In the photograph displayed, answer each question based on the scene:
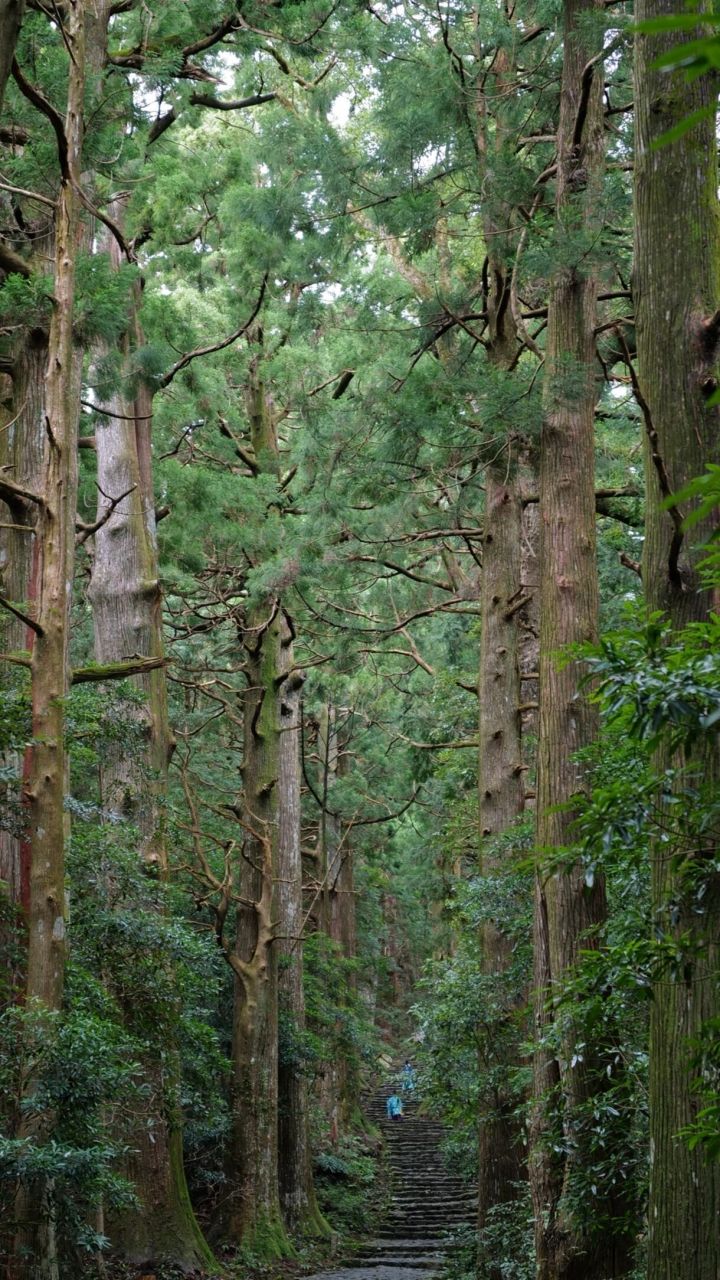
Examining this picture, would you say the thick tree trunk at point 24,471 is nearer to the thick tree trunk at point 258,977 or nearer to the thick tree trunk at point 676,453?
the thick tree trunk at point 676,453

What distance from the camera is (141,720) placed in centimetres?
1048

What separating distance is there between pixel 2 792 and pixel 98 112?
17.6ft

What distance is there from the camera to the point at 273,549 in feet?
48.7

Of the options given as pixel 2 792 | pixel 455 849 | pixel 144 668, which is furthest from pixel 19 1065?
pixel 455 849

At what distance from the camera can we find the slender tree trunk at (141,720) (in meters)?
10.7

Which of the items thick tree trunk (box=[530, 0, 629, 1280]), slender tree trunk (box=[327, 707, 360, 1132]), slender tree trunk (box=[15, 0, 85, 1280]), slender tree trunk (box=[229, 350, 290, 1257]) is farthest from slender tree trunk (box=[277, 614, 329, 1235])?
slender tree trunk (box=[15, 0, 85, 1280])

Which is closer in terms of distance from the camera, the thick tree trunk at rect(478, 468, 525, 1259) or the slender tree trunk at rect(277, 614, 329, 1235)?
the thick tree trunk at rect(478, 468, 525, 1259)

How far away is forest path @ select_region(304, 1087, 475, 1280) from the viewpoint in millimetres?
14672

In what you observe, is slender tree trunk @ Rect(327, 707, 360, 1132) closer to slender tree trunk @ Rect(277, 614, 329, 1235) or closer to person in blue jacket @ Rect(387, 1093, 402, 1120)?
person in blue jacket @ Rect(387, 1093, 402, 1120)

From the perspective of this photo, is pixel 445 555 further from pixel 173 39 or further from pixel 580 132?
pixel 580 132

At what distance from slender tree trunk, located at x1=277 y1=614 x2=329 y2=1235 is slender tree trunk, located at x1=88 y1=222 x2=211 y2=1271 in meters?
3.75

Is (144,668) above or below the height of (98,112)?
below

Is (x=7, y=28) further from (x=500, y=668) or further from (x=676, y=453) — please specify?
(x=500, y=668)

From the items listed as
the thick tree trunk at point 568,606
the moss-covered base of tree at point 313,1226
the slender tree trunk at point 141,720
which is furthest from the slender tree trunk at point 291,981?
the thick tree trunk at point 568,606
